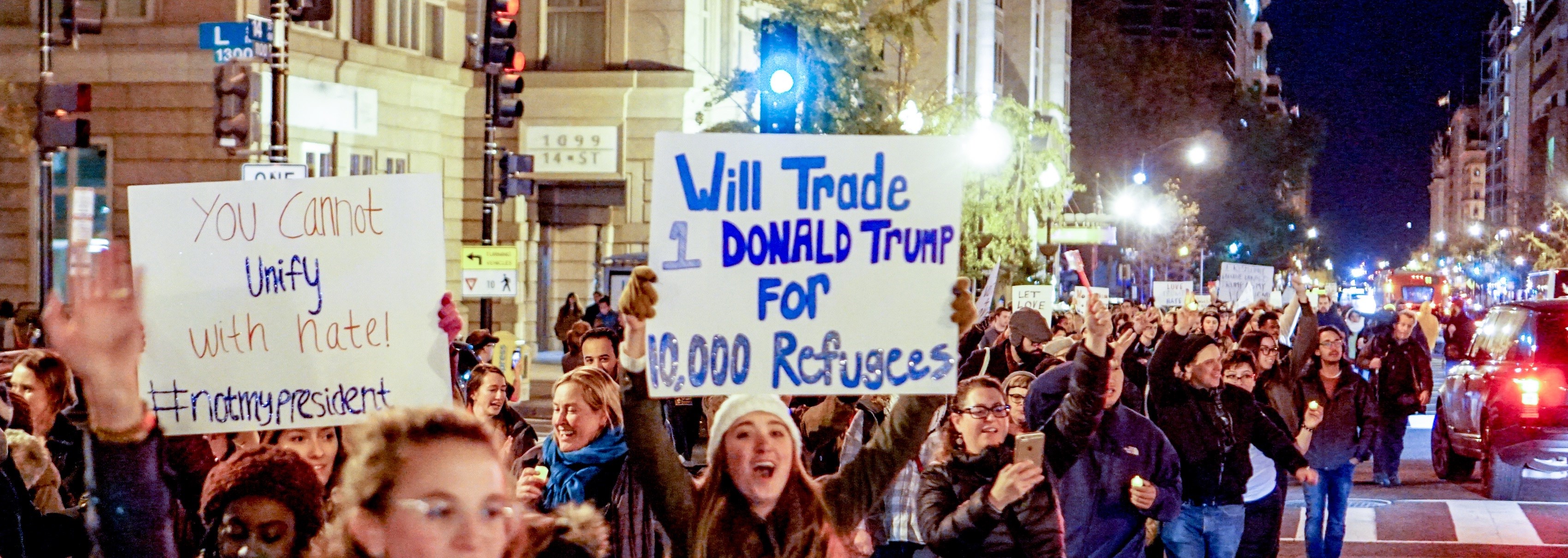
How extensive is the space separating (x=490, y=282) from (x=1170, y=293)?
11.9 metres

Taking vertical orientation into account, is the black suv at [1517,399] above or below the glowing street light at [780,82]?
below

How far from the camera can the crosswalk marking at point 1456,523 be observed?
506 inches

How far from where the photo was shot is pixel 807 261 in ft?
16.6

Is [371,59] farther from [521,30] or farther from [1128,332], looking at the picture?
[1128,332]

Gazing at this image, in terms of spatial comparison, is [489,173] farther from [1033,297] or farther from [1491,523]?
[1491,523]

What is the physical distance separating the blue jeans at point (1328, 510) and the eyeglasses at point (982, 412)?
5401 mm

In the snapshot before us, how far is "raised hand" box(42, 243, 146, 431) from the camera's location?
127 inches

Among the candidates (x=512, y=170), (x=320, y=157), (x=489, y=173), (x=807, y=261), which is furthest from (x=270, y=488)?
(x=320, y=157)

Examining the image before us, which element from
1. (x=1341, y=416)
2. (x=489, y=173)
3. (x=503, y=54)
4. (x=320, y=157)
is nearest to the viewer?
(x=1341, y=416)

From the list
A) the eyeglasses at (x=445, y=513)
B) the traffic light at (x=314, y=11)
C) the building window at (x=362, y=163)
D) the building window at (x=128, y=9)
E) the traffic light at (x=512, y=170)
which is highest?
the building window at (x=128, y=9)

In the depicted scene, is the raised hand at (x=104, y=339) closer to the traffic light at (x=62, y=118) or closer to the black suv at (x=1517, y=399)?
the black suv at (x=1517, y=399)

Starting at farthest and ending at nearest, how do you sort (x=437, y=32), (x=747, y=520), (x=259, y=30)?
(x=437, y=32)
(x=259, y=30)
(x=747, y=520)

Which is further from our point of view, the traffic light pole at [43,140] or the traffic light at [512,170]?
the traffic light at [512,170]

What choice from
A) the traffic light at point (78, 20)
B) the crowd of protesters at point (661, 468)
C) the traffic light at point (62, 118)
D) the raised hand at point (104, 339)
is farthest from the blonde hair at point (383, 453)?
the traffic light at point (78, 20)
